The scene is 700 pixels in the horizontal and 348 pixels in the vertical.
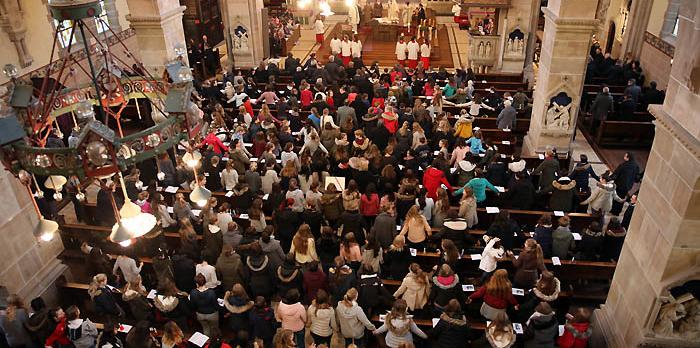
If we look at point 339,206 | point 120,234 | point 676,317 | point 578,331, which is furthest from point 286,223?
point 676,317

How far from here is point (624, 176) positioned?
955 cm

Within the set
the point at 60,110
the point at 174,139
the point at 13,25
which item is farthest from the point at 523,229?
the point at 13,25

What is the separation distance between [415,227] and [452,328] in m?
2.08

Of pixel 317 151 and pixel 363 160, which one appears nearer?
pixel 363 160

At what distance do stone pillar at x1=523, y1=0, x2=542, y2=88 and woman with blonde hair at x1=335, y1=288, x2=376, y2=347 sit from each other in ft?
38.0

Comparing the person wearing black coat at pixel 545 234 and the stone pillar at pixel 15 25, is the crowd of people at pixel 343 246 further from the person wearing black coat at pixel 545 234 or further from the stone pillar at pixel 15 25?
the stone pillar at pixel 15 25

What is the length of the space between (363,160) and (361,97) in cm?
314

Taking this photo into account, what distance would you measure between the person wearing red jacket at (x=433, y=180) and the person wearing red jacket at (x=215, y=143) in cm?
398

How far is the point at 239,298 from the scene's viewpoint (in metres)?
6.68

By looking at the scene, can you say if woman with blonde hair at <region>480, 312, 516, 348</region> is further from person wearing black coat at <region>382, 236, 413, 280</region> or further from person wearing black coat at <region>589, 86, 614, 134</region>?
person wearing black coat at <region>589, 86, 614, 134</region>

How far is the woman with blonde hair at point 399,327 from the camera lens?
6.15 meters

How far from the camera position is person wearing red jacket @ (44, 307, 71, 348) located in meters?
6.61

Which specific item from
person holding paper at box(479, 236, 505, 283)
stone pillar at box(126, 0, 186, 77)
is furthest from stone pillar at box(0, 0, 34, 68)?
person holding paper at box(479, 236, 505, 283)

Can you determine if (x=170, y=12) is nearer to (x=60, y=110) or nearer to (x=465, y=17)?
(x=60, y=110)
